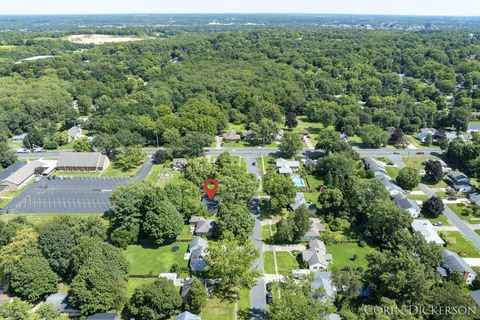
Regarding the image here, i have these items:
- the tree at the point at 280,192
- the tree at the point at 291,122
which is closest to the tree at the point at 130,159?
the tree at the point at 280,192

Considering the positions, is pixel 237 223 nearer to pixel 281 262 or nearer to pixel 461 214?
pixel 281 262

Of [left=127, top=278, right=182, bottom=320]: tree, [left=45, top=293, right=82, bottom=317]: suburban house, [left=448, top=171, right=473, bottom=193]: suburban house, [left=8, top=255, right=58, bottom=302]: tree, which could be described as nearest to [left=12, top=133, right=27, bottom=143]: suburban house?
[left=8, top=255, right=58, bottom=302]: tree

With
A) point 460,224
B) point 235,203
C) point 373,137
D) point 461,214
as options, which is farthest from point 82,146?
point 461,214

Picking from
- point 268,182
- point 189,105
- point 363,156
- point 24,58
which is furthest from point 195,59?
point 268,182

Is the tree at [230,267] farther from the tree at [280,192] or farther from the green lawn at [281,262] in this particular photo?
the tree at [280,192]

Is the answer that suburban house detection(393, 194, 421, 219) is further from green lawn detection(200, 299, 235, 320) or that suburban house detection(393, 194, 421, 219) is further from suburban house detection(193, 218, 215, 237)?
green lawn detection(200, 299, 235, 320)

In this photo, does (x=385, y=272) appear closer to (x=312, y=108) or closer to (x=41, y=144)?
(x=312, y=108)
